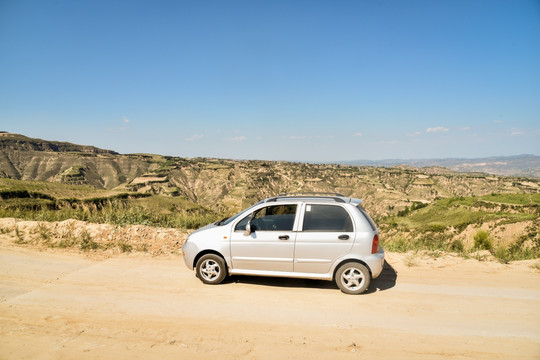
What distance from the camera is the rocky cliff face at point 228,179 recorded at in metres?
126

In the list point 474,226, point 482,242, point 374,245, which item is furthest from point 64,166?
point 374,245

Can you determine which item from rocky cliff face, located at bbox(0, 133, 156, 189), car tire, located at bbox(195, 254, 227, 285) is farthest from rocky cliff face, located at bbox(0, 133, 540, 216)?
car tire, located at bbox(195, 254, 227, 285)

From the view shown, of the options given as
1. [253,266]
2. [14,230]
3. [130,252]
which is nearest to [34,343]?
[253,266]

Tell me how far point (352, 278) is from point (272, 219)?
6.31 ft

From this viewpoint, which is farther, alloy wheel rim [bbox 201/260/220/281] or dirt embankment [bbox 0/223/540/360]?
alloy wheel rim [bbox 201/260/220/281]

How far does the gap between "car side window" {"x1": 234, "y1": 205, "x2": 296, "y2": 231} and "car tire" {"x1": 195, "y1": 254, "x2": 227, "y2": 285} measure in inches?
29.4

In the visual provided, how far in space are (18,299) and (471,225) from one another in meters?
43.0

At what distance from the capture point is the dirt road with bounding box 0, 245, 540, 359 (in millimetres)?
3963

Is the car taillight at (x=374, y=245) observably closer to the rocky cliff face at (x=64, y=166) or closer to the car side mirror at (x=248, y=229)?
the car side mirror at (x=248, y=229)

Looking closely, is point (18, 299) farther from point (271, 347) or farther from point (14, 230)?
point (14, 230)

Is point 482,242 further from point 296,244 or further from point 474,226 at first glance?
point 474,226

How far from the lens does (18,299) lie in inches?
211

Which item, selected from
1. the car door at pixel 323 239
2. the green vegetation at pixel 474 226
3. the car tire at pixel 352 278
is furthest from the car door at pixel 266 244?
the green vegetation at pixel 474 226

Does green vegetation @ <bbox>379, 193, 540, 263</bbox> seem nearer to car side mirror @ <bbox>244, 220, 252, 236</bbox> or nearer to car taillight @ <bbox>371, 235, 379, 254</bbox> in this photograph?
car taillight @ <bbox>371, 235, 379, 254</bbox>
